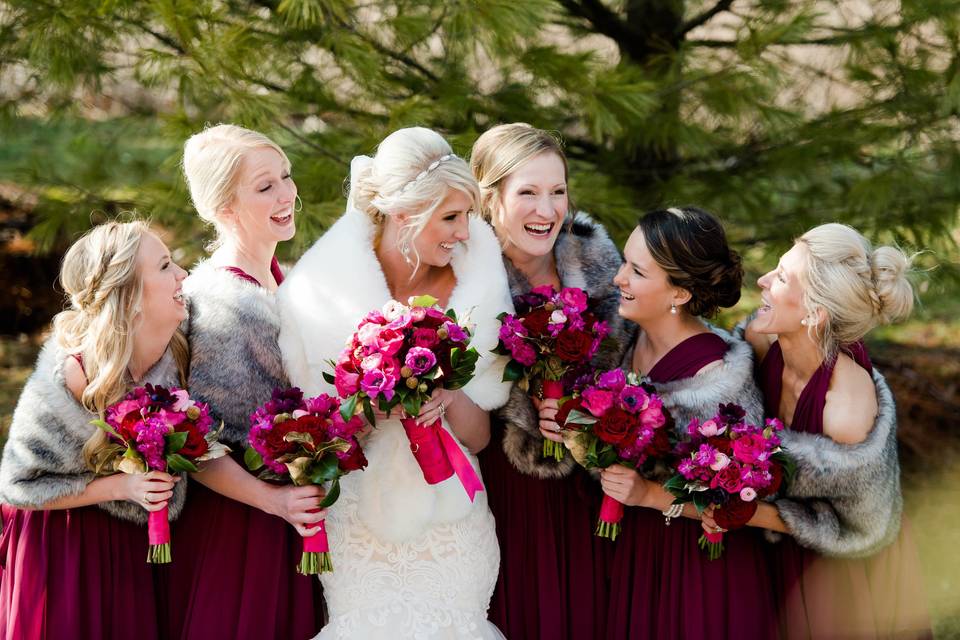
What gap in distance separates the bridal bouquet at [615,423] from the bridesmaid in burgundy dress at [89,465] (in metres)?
1.53

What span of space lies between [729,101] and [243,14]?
275cm

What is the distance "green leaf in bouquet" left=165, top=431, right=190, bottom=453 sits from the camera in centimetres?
374

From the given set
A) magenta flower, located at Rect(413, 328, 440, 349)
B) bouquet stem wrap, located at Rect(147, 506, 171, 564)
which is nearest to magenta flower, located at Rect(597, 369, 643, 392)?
magenta flower, located at Rect(413, 328, 440, 349)

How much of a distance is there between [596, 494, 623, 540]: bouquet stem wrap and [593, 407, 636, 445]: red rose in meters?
0.41

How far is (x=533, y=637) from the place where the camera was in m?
4.46

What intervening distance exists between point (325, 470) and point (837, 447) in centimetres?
196

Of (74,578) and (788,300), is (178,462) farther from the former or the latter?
(788,300)

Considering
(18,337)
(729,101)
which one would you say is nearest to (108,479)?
(729,101)

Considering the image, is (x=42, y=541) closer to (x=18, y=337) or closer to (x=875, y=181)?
(x=875, y=181)

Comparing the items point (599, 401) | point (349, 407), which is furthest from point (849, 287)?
point (349, 407)

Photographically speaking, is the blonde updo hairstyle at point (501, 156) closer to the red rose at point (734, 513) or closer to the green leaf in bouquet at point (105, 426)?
the red rose at point (734, 513)

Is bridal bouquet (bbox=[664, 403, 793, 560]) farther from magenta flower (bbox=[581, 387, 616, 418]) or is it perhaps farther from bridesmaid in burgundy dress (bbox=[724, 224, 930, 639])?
magenta flower (bbox=[581, 387, 616, 418])

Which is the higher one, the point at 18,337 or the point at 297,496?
the point at 18,337

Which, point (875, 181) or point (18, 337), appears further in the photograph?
point (18, 337)
